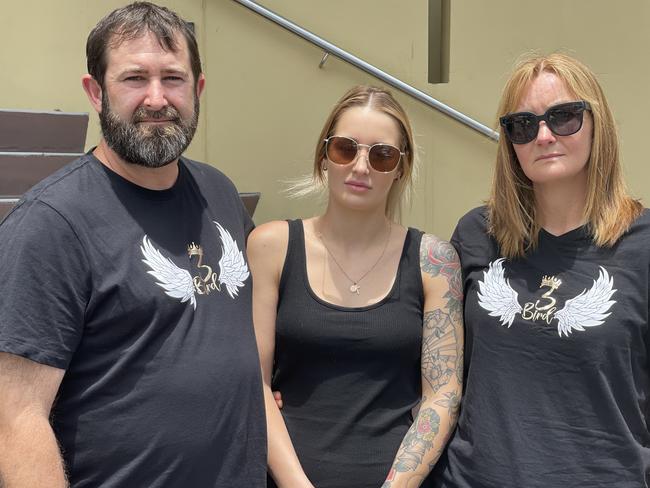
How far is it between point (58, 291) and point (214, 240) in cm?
50

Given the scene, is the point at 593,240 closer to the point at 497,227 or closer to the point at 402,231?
the point at 497,227

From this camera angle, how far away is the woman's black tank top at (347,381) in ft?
7.18

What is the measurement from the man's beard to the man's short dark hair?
0.29 feet

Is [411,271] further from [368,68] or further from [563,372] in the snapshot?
[368,68]

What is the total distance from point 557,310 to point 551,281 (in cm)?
9

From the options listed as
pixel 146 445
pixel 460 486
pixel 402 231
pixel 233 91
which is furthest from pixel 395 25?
pixel 146 445

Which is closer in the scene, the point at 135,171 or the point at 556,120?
the point at 135,171

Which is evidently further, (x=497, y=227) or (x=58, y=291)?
(x=497, y=227)

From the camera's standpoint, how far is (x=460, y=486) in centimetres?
216

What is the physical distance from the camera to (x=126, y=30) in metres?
1.89

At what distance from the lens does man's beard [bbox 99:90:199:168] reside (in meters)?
1.88

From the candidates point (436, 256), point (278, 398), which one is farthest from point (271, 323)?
point (436, 256)

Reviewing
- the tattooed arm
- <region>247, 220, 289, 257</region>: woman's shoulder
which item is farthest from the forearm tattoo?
<region>247, 220, 289, 257</region>: woman's shoulder

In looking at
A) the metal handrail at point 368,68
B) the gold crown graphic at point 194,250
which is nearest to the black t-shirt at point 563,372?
the gold crown graphic at point 194,250
